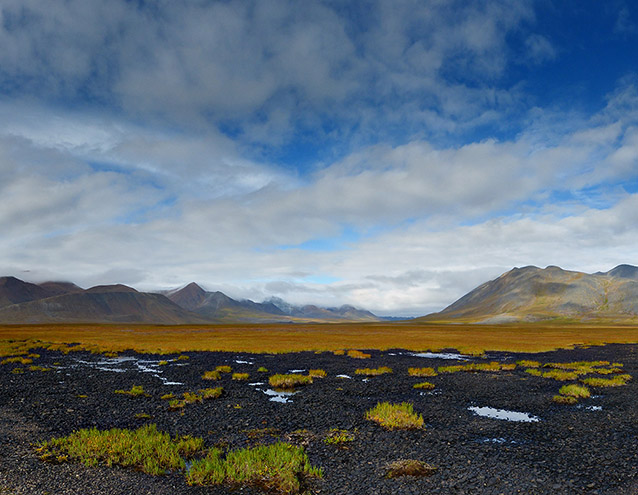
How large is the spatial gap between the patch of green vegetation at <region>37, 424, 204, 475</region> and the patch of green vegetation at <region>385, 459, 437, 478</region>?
737 cm

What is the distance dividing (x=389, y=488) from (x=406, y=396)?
14468 mm

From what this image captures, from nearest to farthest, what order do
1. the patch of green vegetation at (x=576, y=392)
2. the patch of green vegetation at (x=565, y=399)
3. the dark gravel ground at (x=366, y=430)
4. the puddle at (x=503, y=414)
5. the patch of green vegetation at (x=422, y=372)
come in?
the dark gravel ground at (x=366, y=430)
the puddle at (x=503, y=414)
the patch of green vegetation at (x=565, y=399)
the patch of green vegetation at (x=576, y=392)
the patch of green vegetation at (x=422, y=372)

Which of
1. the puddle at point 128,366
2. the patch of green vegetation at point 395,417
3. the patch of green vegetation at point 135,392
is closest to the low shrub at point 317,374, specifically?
the puddle at point 128,366

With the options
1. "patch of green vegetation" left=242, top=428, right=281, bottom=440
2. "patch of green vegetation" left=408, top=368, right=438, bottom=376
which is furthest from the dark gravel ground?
"patch of green vegetation" left=408, top=368, right=438, bottom=376

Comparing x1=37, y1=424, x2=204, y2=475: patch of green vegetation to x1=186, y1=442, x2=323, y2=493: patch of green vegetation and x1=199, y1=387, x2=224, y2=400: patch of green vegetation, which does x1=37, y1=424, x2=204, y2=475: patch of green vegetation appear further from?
x1=199, y1=387, x2=224, y2=400: patch of green vegetation

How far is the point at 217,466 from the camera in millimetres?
12633

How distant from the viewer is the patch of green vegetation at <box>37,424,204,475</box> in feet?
43.9

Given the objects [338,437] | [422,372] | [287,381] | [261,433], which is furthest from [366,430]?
[422,372]

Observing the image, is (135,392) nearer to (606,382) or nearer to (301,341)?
(606,382)

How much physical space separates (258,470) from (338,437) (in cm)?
476

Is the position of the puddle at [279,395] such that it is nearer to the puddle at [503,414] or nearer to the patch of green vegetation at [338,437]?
the patch of green vegetation at [338,437]

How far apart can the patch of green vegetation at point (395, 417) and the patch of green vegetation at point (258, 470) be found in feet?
19.5

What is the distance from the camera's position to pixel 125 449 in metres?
14.4

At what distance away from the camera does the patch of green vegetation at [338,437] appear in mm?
15758
